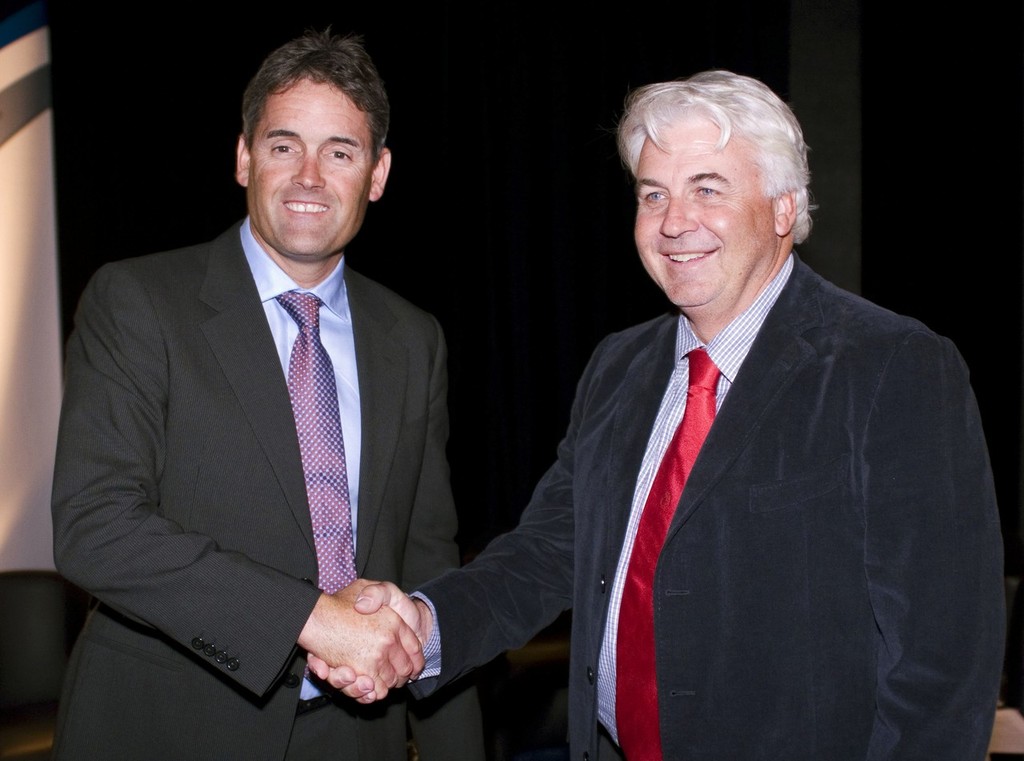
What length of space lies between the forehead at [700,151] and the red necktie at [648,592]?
362mm

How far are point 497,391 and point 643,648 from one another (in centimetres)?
271

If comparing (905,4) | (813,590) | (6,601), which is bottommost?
(6,601)

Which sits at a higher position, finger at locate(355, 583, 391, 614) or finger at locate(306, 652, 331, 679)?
finger at locate(355, 583, 391, 614)

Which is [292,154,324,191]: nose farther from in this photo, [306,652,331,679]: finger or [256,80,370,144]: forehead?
[306,652,331,679]: finger

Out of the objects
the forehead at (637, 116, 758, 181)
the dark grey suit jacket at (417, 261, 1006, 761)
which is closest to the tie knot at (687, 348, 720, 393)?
the dark grey suit jacket at (417, 261, 1006, 761)

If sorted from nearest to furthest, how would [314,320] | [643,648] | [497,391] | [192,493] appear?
[643,648]
[192,493]
[314,320]
[497,391]

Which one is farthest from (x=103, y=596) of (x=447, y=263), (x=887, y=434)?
(x=447, y=263)

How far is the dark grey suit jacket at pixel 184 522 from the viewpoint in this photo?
1.83 meters

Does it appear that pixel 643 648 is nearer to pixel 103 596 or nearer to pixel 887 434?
pixel 887 434

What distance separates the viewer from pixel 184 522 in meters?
1.93

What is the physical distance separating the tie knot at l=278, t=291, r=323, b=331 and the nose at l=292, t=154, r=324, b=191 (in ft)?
0.76

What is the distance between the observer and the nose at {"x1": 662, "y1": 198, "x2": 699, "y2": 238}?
186cm

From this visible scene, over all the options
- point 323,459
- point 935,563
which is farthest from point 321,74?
point 935,563

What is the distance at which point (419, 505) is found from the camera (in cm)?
234
